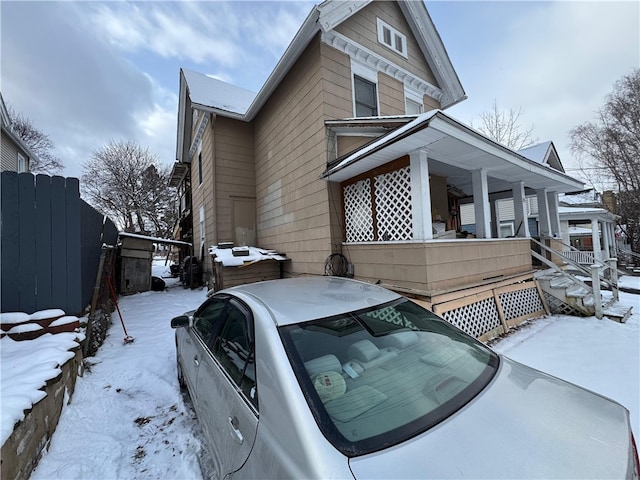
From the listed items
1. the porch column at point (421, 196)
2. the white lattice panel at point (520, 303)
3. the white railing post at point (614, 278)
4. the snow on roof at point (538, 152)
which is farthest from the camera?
the snow on roof at point (538, 152)

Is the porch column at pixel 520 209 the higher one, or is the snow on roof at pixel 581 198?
the snow on roof at pixel 581 198

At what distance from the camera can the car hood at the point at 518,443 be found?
1.00 m

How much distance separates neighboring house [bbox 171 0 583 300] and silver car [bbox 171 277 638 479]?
2939 millimetres

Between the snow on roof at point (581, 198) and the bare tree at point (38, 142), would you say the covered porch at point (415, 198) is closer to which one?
the snow on roof at point (581, 198)

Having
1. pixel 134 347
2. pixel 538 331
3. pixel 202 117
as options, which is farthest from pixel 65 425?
pixel 202 117

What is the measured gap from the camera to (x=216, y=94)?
10422 mm

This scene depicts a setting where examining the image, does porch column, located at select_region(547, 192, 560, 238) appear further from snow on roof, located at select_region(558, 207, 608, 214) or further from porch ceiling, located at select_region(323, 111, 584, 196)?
snow on roof, located at select_region(558, 207, 608, 214)

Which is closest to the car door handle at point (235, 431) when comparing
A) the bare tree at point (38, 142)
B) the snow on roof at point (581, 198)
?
the snow on roof at point (581, 198)

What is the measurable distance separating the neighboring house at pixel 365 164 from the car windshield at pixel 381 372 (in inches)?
→ 109

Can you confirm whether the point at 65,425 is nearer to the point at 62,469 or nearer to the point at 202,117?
the point at 62,469

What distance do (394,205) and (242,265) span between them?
168 inches

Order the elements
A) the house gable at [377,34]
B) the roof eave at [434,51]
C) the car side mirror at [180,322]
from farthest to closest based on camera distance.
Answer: the roof eave at [434,51] < the house gable at [377,34] < the car side mirror at [180,322]

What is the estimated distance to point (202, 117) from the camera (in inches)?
417

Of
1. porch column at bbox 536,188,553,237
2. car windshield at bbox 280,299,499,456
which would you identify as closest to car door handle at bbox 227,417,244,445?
car windshield at bbox 280,299,499,456
